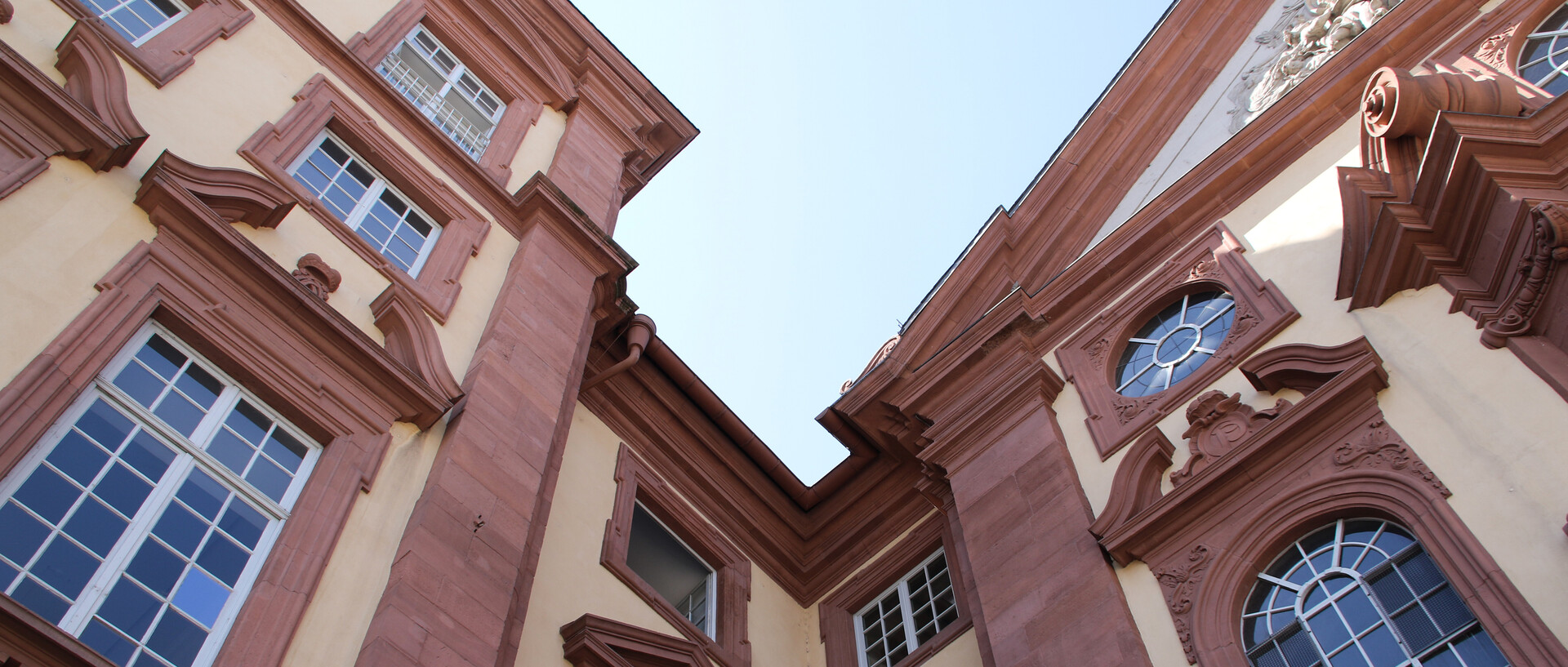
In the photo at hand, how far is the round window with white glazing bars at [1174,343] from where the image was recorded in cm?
1328

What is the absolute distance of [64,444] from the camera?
27.7 feet

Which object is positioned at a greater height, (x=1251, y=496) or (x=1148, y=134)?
(x=1148, y=134)

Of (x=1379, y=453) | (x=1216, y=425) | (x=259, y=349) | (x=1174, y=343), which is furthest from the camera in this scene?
(x=1174, y=343)

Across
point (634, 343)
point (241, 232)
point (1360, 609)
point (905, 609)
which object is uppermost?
point (634, 343)

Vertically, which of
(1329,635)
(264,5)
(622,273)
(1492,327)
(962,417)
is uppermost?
(264,5)

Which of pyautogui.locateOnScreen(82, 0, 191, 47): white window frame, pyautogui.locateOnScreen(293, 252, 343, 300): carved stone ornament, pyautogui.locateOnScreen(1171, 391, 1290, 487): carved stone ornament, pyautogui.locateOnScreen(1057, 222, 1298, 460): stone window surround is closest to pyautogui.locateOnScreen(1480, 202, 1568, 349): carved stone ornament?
pyautogui.locateOnScreen(1171, 391, 1290, 487): carved stone ornament

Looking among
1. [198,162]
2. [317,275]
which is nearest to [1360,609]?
[317,275]

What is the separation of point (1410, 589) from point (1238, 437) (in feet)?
8.04

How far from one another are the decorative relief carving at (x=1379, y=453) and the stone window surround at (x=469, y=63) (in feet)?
31.9

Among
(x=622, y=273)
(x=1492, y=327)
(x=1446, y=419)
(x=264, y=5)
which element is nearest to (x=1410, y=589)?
(x=1446, y=419)

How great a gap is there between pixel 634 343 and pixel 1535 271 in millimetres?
9533

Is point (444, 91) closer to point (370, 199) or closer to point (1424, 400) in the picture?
point (370, 199)

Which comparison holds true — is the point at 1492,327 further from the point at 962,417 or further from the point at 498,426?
the point at 498,426

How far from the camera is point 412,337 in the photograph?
11.8 m
